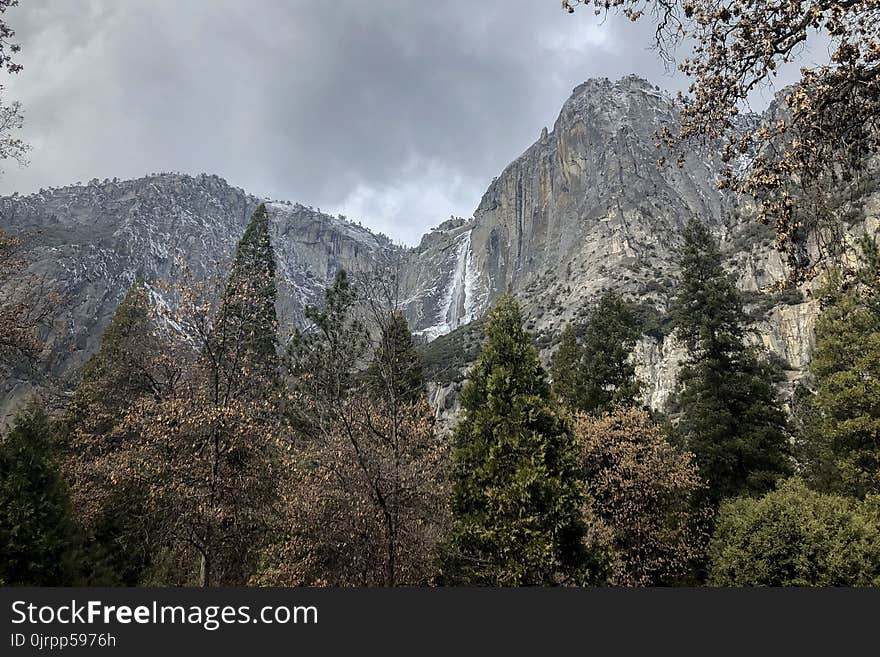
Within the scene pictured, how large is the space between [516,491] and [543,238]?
128220mm

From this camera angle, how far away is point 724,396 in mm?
20406

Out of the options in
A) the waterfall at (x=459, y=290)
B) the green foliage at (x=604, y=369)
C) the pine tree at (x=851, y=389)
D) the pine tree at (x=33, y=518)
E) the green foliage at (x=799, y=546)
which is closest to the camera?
the pine tree at (x=33, y=518)

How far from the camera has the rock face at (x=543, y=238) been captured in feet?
220

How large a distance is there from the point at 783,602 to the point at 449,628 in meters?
3.52

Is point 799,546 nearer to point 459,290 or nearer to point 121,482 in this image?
point 121,482

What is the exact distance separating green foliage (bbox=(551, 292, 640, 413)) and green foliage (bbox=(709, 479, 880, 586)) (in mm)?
9329

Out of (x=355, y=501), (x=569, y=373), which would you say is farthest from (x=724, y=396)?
(x=355, y=501)

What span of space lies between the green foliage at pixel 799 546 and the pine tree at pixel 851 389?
613cm

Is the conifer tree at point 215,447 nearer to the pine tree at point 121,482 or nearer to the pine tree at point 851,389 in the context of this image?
the pine tree at point 121,482

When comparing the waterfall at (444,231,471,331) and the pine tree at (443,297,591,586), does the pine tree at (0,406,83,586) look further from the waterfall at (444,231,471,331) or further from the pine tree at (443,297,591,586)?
the waterfall at (444,231,471,331)

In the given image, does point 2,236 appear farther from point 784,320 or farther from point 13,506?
point 784,320

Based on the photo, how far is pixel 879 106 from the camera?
527 cm

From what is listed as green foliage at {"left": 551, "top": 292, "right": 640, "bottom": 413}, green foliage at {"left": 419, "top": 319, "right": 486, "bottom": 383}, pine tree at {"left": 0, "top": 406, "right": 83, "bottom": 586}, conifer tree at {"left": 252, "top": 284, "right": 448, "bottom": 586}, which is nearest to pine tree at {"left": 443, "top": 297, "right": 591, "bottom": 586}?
conifer tree at {"left": 252, "top": 284, "right": 448, "bottom": 586}

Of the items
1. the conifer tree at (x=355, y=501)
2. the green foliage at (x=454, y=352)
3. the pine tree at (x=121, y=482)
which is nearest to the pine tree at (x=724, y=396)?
the conifer tree at (x=355, y=501)
